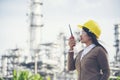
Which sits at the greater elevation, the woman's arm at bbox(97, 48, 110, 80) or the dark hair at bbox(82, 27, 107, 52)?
the dark hair at bbox(82, 27, 107, 52)

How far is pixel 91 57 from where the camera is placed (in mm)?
3506

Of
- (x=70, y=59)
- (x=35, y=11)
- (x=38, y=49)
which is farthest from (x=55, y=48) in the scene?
(x=70, y=59)

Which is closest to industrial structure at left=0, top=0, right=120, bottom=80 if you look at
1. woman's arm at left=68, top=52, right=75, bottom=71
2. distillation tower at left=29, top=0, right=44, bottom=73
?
distillation tower at left=29, top=0, right=44, bottom=73

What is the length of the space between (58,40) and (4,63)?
7.51 metres

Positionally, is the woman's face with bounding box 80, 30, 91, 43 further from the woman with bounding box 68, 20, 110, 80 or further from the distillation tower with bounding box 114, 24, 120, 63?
the distillation tower with bounding box 114, 24, 120, 63

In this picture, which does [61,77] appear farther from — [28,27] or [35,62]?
[28,27]

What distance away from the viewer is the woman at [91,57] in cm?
347

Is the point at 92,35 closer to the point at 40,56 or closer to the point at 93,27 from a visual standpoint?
the point at 93,27

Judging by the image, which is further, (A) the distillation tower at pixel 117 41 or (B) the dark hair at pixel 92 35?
(A) the distillation tower at pixel 117 41

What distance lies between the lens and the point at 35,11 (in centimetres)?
4369

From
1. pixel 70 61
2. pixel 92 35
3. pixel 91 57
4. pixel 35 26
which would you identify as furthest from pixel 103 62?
pixel 35 26

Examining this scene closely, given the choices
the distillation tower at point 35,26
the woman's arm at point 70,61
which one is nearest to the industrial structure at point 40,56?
the distillation tower at point 35,26

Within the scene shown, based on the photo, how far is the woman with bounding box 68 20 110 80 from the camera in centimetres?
347

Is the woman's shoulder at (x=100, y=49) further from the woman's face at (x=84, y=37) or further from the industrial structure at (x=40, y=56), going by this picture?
the industrial structure at (x=40, y=56)
